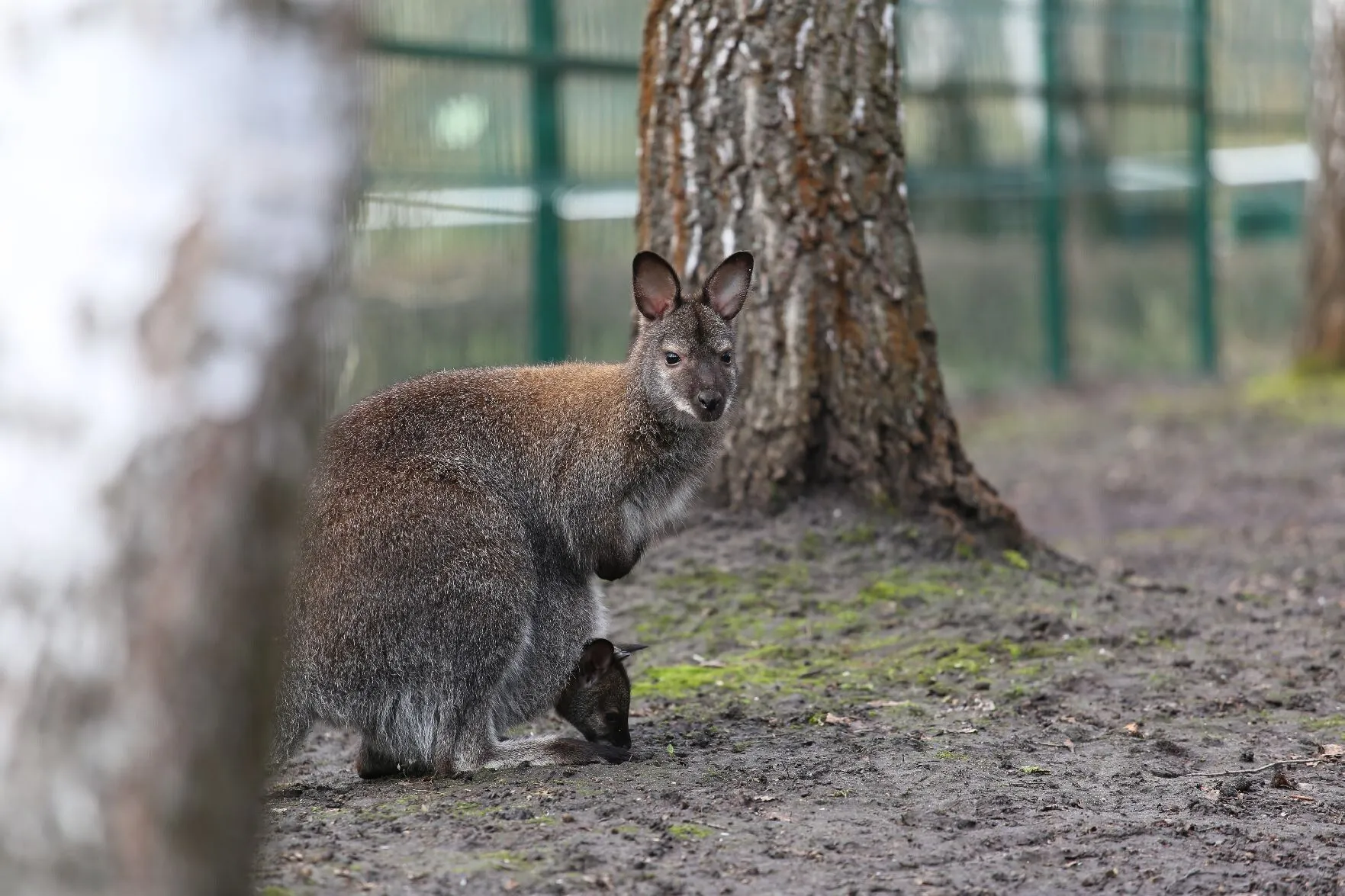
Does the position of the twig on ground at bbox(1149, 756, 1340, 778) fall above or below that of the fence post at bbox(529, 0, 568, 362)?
below

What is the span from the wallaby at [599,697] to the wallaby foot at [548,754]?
A: 9cm

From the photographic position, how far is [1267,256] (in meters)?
16.9

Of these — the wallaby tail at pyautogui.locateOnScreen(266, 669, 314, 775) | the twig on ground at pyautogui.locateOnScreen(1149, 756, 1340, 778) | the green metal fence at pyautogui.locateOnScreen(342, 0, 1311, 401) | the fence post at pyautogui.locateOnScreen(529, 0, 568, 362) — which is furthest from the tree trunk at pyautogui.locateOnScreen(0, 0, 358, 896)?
the fence post at pyautogui.locateOnScreen(529, 0, 568, 362)

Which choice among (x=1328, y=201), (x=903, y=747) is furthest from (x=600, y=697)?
(x=1328, y=201)

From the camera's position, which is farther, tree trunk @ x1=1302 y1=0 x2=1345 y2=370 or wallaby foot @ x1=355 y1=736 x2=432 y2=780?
tree trunk @ x1=1302 y1=0 x2=1345 y2=370

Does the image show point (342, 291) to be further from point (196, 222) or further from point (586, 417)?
point (586, 417)

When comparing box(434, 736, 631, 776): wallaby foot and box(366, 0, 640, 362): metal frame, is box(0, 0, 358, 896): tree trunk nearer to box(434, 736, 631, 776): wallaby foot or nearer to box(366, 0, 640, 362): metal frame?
box(434, 736, 631, 776): wallaby foot

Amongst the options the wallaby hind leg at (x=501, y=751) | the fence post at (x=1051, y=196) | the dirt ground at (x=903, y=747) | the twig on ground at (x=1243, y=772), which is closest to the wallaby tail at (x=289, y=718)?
the dirt ground at (x=903, y=747)

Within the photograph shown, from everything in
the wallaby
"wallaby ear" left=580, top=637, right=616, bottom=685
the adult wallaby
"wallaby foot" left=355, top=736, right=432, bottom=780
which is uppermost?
the adult wallaby

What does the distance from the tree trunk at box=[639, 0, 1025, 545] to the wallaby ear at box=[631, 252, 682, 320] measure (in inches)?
42.1

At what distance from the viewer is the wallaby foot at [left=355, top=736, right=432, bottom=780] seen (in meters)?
4.34

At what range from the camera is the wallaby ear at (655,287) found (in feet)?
16.0

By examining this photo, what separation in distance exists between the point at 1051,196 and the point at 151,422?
11852 millimetres

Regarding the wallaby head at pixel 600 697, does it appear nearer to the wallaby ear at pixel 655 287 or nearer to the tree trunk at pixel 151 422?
the wallaby ear at pixel 655 287
